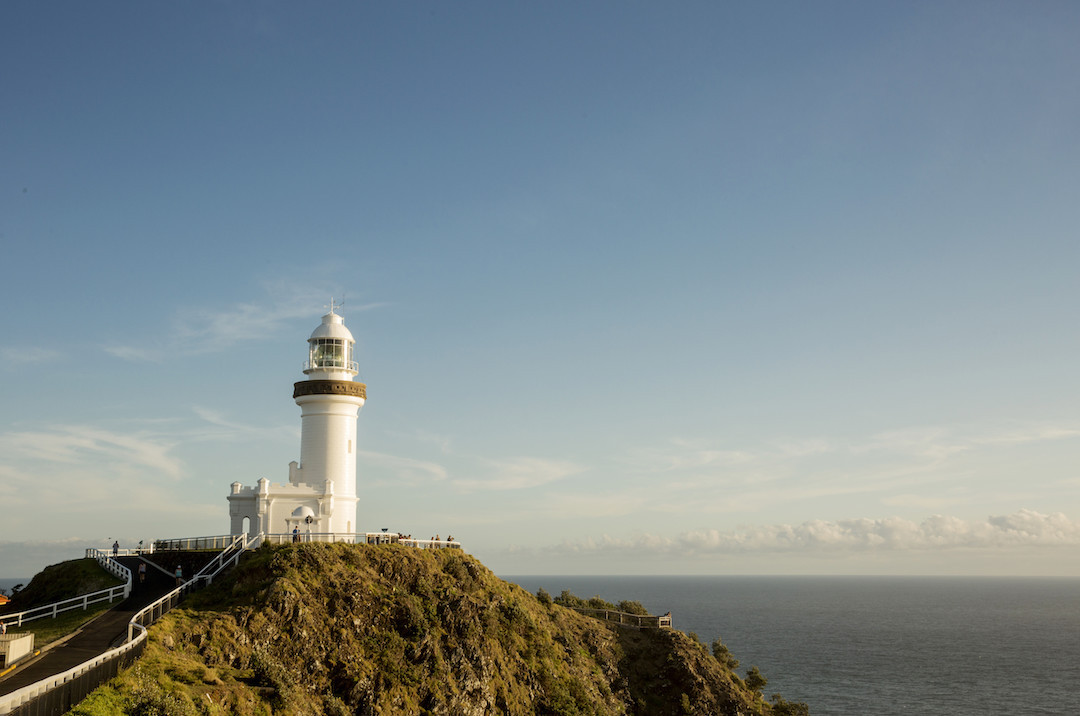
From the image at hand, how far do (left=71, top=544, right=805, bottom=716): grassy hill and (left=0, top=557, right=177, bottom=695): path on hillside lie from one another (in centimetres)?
178

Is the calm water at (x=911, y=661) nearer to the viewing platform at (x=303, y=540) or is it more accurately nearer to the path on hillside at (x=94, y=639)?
the viewing platform at (x=303, y=540)

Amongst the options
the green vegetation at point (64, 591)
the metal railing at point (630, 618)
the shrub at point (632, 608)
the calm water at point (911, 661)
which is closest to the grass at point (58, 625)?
the green vegetation at point (64, 591)

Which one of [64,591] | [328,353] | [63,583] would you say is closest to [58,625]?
[64,591]

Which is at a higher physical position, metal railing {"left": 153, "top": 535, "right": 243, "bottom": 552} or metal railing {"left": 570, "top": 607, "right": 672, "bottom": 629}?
metal railing {"left": 153, "top": 535, "right": 243, "bottom": 552}

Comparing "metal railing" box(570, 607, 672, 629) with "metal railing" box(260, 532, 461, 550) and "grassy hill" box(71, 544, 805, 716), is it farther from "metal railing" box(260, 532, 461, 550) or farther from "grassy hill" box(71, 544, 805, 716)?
"metal railing" box(260, 532, 461, 550)

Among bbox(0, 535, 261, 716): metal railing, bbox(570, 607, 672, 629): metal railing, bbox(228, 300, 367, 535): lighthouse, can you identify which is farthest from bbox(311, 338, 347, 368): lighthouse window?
bbox(570, 607, 672, 629): metal railing

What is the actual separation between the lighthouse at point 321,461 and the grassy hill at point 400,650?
8524 millimetres

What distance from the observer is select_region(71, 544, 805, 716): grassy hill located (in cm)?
3106

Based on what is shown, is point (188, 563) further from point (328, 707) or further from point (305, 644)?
point (328, 707)

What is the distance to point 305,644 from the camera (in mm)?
36719

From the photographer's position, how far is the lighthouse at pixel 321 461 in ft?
170

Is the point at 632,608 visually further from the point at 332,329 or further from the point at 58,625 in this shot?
the point at 58,625

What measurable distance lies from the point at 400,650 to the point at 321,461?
55.4 ft

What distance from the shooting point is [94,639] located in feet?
96.4
